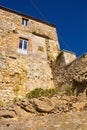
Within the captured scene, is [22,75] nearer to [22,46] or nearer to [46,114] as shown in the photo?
[22,46]

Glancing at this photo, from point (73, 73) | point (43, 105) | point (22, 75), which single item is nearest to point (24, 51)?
point (22, 75)

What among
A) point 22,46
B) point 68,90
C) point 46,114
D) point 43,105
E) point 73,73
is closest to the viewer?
point 46,114

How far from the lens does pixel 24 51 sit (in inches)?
636

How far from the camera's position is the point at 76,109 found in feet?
32.8

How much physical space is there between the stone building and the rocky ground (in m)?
3.90

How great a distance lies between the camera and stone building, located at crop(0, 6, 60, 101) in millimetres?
14312

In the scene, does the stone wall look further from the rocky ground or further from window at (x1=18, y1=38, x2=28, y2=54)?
window at (x1=18, y1=38, x2=28, y2=54)

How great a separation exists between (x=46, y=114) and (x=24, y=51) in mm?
7793

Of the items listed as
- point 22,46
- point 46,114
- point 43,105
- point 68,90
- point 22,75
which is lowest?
point 46,114

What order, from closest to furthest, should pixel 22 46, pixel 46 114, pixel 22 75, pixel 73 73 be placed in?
pixel 46 114, pixel 73 73, pixel 22 75, pixel 22 46

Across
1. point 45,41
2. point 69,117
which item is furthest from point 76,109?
point 45,41

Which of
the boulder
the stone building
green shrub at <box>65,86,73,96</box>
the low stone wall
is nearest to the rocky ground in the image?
the boulder

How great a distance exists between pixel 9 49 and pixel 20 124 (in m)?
8.91

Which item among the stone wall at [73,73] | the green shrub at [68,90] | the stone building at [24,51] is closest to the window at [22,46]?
the stone building at [24,51]
